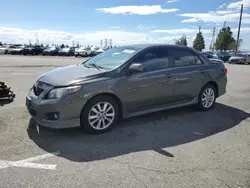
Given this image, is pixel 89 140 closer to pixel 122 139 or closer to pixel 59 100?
pixel 122 139

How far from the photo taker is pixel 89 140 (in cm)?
411

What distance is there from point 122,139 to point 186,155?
1.10 metres

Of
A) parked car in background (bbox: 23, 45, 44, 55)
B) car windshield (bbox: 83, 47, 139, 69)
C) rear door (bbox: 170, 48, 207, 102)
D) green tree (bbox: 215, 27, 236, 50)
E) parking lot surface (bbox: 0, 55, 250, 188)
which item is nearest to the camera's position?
parking lot surface (bbox: 0, 55, 250, 188)

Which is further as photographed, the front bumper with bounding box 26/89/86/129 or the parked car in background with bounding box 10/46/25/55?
the parked car in background with bounding box 10/46/25/55

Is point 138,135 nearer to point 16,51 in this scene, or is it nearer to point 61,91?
point 61,91

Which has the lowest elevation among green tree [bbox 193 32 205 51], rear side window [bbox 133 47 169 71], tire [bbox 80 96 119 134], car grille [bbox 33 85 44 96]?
tire [bbox 80 96 119 134]

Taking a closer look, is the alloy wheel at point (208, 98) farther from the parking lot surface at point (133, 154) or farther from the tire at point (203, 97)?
the parking lot surface at point (133, 154)

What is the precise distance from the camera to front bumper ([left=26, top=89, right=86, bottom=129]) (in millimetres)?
3979

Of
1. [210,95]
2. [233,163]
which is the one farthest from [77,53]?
[233,163]

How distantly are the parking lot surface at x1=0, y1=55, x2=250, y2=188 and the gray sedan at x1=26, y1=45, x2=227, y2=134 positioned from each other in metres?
0.32

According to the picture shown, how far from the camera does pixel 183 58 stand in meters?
5.59

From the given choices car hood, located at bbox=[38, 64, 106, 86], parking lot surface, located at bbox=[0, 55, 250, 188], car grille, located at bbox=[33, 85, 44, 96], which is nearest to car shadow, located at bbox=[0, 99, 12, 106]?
parking lot surface, located at bbox=[0, 55, 250, 188]

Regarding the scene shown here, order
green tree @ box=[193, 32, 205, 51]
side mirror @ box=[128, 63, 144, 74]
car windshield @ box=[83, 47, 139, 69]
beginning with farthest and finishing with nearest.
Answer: green tree @ box=[193, 32, 205, 51] < car windshield @ box=[83, 47, 139, 69] < side mirror @ box=[128, 63, 144, 74]

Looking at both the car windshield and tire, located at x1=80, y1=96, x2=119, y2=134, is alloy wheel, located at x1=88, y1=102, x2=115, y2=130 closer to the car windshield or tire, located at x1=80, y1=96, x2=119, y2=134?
tire, located at x1=80, y1=96, x2=119, y2=134
